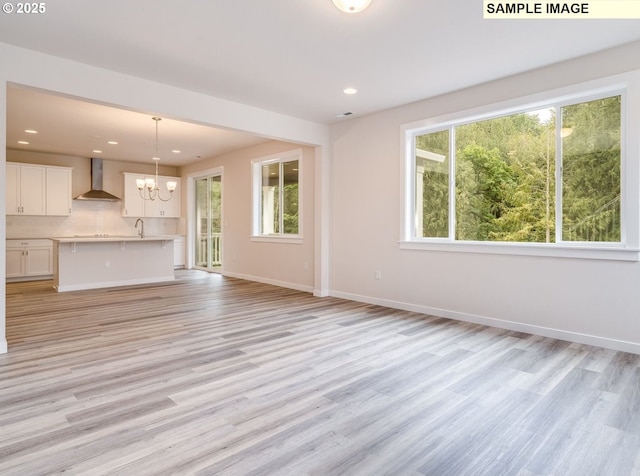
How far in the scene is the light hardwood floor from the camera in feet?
5.88

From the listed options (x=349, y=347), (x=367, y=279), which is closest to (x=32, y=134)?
(x=367, y=279)

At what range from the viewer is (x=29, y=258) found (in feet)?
25.1

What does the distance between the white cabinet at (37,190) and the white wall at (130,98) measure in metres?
5.30

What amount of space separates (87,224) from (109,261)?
2.65m

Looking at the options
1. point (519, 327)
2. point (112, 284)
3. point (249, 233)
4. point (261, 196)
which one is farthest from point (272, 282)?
point (519, 327)

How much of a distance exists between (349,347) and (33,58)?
394 centimetres

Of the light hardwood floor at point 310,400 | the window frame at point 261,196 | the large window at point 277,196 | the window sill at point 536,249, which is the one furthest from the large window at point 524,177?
the large window at point 277,196

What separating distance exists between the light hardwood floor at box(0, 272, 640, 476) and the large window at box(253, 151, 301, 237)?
9.65ft

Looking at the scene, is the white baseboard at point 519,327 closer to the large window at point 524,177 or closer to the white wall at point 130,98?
the large window at point 524,177

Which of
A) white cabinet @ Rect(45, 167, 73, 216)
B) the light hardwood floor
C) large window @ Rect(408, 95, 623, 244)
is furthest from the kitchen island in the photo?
large window @ Rect(408, 95, 623, 244)

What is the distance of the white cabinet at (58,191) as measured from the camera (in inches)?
314

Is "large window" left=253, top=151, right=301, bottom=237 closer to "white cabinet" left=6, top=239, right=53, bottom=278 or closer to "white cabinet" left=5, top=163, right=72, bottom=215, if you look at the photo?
"white cabinet" left=5, top=163, right=72, bottom=215

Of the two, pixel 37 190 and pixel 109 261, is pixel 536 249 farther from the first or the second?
pixel 37 190

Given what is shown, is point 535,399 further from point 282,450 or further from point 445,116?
point 445,116
